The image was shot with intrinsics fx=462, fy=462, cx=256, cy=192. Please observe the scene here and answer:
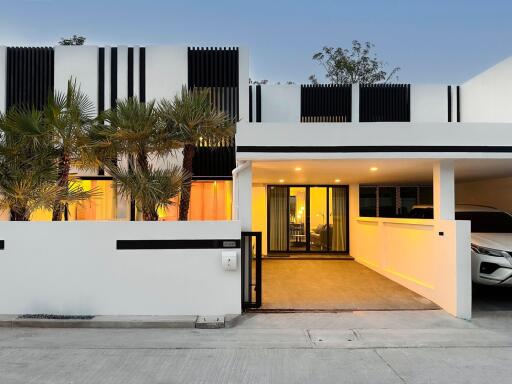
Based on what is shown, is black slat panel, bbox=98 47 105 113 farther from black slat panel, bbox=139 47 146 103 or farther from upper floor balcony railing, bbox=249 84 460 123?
upper floor balcony railing, bbox=249 84 460 123

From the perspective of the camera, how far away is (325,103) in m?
16.0

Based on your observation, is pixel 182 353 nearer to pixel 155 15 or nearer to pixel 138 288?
pixel 138 288

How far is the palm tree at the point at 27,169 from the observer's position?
26.9 feet

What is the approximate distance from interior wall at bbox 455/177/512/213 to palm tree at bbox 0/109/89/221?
1005 centimetres

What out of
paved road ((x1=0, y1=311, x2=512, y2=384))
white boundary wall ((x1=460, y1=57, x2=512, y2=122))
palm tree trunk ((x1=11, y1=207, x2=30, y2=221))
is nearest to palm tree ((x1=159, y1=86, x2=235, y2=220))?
palm tree trunk ((x1=11, y1=207, x2=30, y2=221))

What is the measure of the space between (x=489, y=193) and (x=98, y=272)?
1028 cm

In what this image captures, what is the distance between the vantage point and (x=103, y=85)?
13.7m

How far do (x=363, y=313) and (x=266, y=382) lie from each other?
344 centimetres

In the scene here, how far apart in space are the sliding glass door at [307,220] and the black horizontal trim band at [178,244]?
755cm

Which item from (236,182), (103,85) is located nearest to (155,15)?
(103,85)

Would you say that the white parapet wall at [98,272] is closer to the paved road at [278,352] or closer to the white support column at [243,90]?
the paved road at [278,352]

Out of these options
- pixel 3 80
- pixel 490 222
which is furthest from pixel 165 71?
pixel 490 222

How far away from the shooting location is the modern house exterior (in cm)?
798

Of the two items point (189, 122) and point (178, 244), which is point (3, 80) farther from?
point (178, 244)
